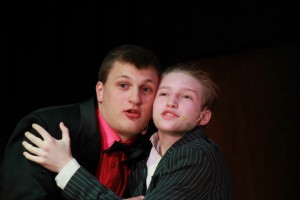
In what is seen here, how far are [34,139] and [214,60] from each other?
173 cm

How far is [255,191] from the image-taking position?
292cm

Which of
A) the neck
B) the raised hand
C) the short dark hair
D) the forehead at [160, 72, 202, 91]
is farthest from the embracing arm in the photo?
the forehead at [160, 72, 202, 91]

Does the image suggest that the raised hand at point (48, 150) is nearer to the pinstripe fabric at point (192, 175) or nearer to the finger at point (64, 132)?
the finger at point (64, 132)

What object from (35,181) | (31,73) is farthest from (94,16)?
(35,181)

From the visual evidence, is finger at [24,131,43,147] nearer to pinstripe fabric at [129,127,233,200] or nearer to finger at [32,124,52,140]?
finger at [32,124,52,140]

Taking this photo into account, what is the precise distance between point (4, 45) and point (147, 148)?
1243 millimetres

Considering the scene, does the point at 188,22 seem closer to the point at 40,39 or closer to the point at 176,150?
the point at 40,39

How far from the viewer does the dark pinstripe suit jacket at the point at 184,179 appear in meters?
1.58

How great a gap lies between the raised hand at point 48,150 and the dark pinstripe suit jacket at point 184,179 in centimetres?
10

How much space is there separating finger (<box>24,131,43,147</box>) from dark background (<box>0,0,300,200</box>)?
0.94 m

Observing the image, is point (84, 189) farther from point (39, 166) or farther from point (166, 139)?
point (166, 139)

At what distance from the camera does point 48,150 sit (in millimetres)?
1691

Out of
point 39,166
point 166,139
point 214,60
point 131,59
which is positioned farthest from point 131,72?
point 214,60

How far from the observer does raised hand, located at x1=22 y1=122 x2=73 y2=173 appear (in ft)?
5.50
